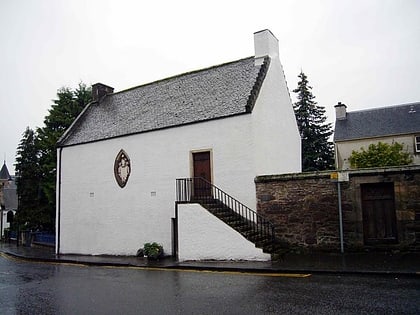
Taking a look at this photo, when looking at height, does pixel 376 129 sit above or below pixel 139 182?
above

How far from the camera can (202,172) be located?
640 inches

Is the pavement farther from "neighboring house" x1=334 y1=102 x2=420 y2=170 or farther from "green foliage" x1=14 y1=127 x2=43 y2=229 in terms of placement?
"neighboring house" x1=334 y1=102 x2=420 y2=170

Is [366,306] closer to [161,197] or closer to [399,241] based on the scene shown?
[399,241]

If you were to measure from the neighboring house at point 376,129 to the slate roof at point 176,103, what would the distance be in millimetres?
18834

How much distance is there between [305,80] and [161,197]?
22.3 m

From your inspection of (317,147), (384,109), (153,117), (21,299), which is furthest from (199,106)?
(384,109)

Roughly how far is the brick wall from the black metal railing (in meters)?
0.37

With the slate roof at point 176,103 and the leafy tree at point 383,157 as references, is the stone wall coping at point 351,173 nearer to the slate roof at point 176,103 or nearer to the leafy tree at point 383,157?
the slate roof at point 176,103

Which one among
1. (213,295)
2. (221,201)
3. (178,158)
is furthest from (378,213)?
(178,158)

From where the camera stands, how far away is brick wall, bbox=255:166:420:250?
12.2m

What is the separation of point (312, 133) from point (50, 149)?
21487 mm

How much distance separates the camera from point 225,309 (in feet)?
22.0

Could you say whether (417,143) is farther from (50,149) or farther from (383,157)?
(50,149)

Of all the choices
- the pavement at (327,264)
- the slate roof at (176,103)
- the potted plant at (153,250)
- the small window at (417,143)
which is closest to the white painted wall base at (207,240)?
the pavement at (327,264)
